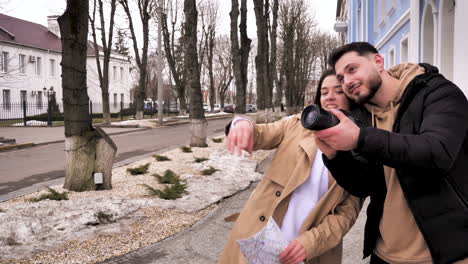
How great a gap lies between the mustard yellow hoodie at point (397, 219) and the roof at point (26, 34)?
43.8m

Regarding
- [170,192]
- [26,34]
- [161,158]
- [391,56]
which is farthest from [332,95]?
[26,34]

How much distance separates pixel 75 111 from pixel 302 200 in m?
5.51

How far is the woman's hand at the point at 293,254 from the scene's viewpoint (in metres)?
2.05

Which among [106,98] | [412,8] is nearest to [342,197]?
[412,8]

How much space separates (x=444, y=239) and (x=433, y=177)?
22cm

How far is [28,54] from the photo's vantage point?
4325 cm

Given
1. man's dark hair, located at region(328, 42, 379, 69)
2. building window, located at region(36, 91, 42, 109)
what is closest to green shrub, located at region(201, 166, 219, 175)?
man's dark hair, located at region(328, 42, 379, 69)

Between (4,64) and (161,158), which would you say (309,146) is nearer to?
(161,158)

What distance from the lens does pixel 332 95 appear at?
214cm

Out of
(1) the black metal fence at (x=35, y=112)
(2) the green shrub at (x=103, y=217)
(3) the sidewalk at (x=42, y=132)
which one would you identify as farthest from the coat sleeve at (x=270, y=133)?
(1) the black metal fence at (x=35, y=112)

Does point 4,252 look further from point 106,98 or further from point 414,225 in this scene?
point 106,98

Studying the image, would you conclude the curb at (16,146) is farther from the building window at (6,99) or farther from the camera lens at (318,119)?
the building window at (6,99)

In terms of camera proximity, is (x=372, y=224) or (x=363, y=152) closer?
(x=363, y=152)

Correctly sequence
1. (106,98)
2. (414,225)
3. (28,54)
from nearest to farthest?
(414,225) < (106,98) < (28,54)
